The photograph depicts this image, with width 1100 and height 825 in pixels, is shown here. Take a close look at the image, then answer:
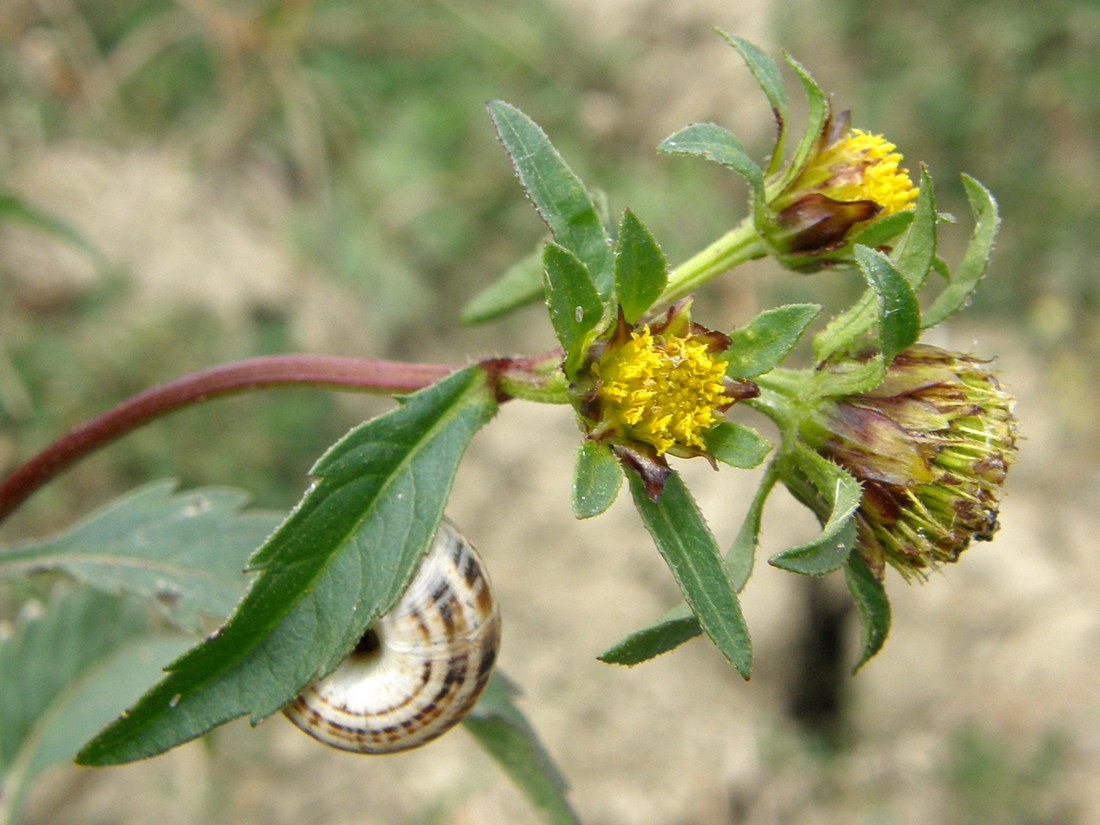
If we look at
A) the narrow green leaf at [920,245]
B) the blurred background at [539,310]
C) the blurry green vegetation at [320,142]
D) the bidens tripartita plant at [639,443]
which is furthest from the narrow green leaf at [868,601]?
the blurry green vegetation at [320,142]

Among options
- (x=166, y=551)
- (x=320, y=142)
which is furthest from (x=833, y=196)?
(x=320, y=142)

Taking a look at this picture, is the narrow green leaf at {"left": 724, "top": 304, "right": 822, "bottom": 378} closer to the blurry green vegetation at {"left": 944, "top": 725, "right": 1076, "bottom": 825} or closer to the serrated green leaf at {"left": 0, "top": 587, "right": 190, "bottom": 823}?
the serrated green leaf at {"left": 0, "top": 587, "right": 190, "bottom": 823}

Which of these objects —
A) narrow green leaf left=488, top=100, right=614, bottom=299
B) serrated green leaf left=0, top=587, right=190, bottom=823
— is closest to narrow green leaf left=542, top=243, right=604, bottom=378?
narrow green leaf left=488, top=100, right=614, bottom=299

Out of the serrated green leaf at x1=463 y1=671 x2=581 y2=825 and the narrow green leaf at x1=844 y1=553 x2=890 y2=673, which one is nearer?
the narrow green leaf at x1=844 y1=553 x2=890 y2=673

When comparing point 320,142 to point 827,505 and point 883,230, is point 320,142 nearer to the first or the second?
point 883,230

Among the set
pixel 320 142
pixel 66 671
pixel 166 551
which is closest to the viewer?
pixel 166 551

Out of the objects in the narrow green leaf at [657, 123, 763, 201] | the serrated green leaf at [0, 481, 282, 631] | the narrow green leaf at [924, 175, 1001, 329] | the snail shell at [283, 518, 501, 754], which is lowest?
the serrated green leaf at [0, 481, 282, 631]

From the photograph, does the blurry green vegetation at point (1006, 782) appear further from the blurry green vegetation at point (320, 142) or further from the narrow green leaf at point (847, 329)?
the narrow green leaf at point (847, 329)
